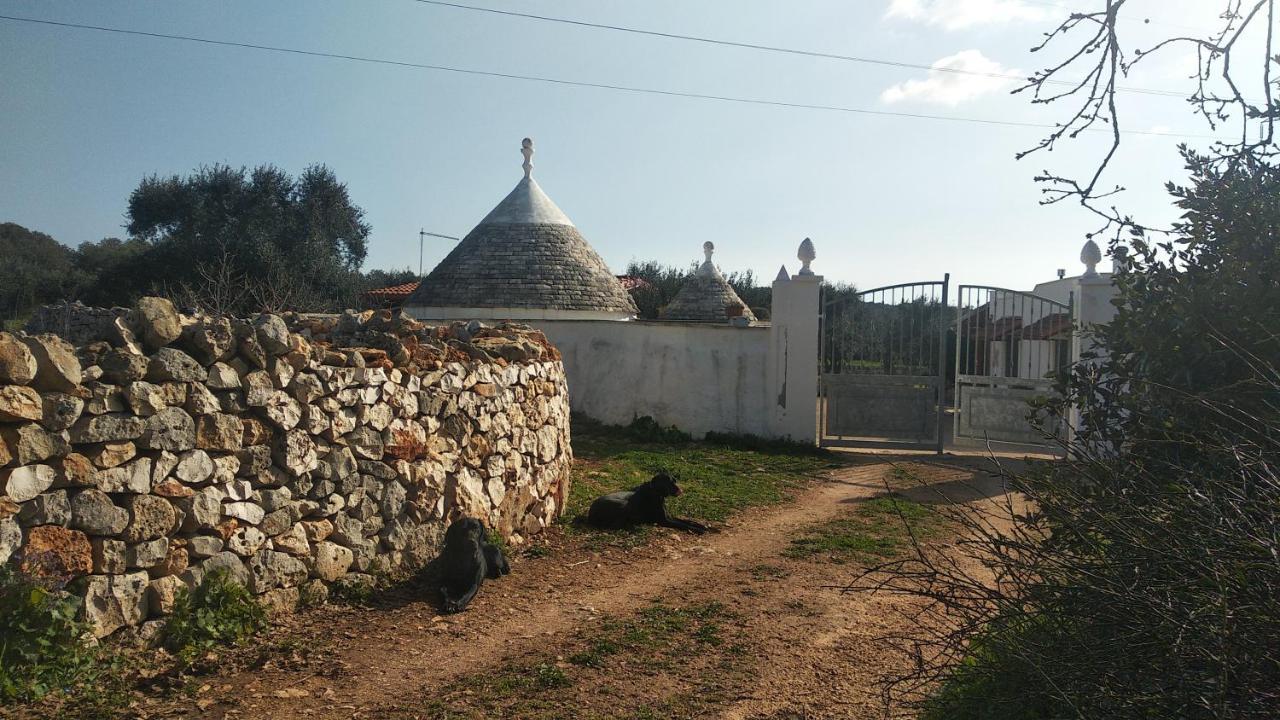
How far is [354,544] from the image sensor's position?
596 centimetres

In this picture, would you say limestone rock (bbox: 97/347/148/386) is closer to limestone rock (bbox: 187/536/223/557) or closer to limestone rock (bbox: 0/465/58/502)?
limestone rock (bbox: 0/465/58/502)

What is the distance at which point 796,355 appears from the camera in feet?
47.5

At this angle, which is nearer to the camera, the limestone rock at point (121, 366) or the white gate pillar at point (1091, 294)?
the limestone rock at point (121, 366)

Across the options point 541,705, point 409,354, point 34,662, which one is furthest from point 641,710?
point 409,354

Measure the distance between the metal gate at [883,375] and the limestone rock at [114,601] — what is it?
36.3 ft

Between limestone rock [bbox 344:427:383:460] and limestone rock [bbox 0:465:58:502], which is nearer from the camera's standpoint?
limestone rock [bbox 0:465:58:502]

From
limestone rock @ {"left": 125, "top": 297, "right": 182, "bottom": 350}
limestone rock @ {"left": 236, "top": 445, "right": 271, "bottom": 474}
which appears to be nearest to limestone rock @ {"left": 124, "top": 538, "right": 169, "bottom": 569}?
limestone rock @ {"left": 236, "top": 445, "right": 271, "bottom": 474}

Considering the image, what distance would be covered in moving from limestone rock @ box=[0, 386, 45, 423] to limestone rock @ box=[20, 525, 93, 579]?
1.72ft

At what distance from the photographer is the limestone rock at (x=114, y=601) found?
4.34 metres

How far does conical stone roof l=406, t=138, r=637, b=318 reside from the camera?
19297 mm

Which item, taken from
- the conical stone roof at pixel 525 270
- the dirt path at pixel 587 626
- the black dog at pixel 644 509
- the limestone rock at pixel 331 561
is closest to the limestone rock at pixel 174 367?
the limestone rock at pixel 331 561

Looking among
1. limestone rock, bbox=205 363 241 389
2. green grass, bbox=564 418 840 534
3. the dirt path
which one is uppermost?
limestone rock, bbox=205 363 241 389

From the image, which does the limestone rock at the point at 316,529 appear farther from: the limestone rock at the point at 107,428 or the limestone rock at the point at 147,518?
the limestone rock at the point at 107,428

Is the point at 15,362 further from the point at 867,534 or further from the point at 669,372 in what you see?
the point at 669,372
